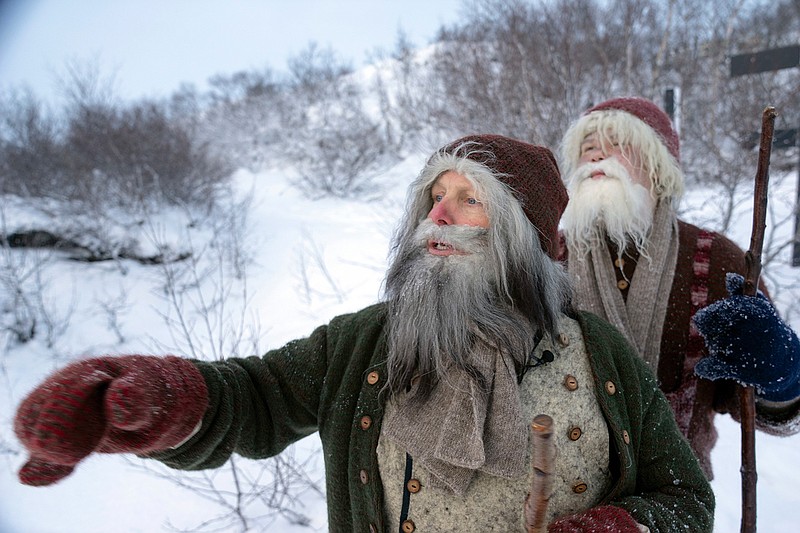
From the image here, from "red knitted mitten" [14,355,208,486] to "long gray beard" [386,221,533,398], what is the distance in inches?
19.1

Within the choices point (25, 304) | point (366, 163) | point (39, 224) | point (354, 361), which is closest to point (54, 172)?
point (39, 224)

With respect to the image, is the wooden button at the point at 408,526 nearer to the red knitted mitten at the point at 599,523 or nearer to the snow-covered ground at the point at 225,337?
the red knitted mitten at the point at 599,523

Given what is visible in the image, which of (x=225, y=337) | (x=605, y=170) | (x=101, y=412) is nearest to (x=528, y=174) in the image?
(x=605, y=170)

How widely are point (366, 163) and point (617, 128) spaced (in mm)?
11906

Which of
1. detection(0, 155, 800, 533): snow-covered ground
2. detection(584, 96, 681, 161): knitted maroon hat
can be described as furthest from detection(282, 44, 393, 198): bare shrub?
detection(584, 96, 681, 161): knitted maroon hat

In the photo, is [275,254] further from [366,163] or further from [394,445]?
[394,445]

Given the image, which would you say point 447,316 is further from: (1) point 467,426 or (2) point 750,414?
(2) point 750,414

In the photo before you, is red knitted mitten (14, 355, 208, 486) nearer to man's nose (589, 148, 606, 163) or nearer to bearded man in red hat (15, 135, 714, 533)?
bearded man in red hat (15, 135, 714, 533)

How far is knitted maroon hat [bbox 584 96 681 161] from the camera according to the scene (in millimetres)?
1615

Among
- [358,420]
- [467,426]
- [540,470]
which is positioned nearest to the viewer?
[540,470]

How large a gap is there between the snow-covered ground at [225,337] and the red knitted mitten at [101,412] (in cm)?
6

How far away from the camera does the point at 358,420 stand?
1.08m

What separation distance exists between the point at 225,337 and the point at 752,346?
310 centimetres

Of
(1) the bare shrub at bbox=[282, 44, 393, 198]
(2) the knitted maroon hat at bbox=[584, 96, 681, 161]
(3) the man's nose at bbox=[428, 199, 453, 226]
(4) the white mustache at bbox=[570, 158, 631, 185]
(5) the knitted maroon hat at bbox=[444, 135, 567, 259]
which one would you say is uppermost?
(1) the bare shrub at bbox=[282, 44, 393, 198]
